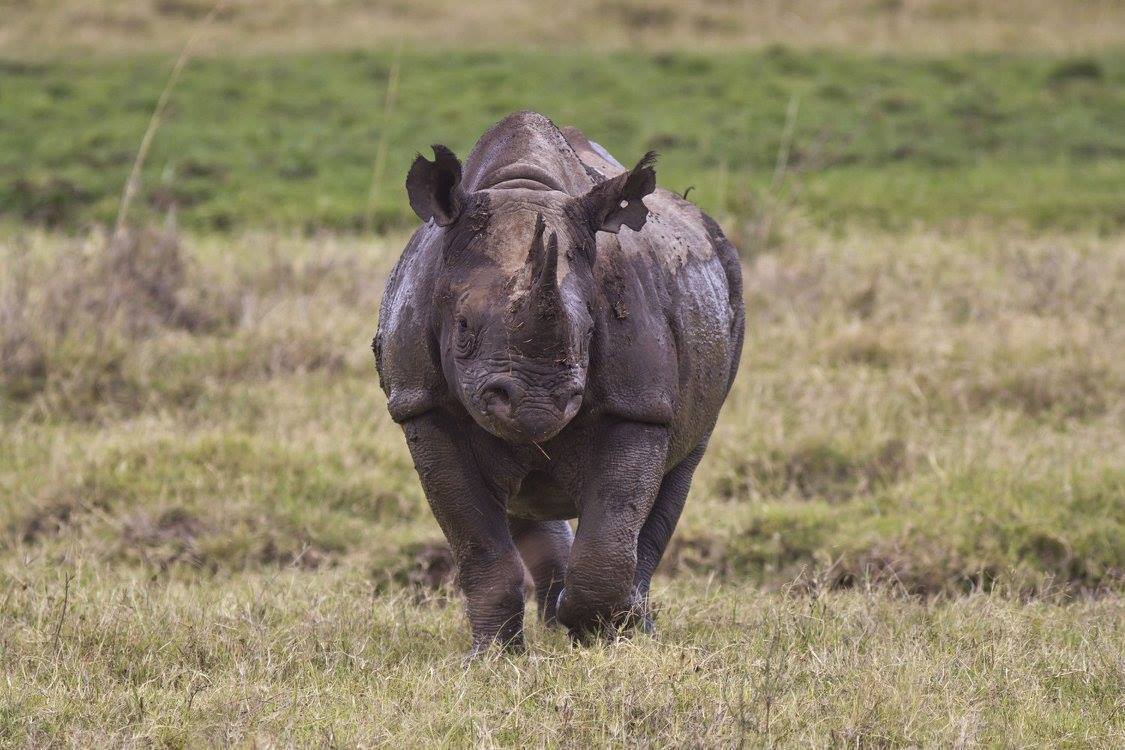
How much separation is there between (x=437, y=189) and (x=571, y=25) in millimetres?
Answer: 18169

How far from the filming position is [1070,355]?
991 centimetres

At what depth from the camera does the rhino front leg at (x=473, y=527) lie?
5102 millimetres

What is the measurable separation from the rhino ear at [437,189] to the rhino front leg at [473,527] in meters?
0.64

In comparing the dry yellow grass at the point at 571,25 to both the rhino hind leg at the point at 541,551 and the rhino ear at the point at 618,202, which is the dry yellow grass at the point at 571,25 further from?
the rhino ear at the point at 618,202

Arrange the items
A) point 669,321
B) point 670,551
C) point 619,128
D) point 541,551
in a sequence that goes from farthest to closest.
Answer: point 619,128, point 670,551, point 541,551, point 669,321

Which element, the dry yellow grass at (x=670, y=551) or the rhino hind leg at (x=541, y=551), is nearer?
the dry yellow grass at (x=670, y=551)

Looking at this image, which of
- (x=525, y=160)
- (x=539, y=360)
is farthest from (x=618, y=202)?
(x=539, y=360)

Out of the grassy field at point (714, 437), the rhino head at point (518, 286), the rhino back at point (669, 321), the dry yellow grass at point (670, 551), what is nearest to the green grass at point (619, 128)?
the grassy field at point (714, 437)

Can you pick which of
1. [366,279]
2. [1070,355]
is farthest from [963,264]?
[366,279]

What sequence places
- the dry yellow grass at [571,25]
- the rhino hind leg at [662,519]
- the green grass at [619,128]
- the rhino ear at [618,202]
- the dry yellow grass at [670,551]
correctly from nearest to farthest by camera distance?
the dry yellow grass at [670,551] < the rhino ear at [618,202] < the rhino hind leg at [662,519] < the green grass at [619,128] < the dry yellow grass at [571,25]

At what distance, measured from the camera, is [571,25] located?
73.9ft

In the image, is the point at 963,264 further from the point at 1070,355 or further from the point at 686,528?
the point at 686,528

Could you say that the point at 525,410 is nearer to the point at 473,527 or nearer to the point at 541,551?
the point at 473,527

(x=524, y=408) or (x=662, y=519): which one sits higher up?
(x=524, y=408)
